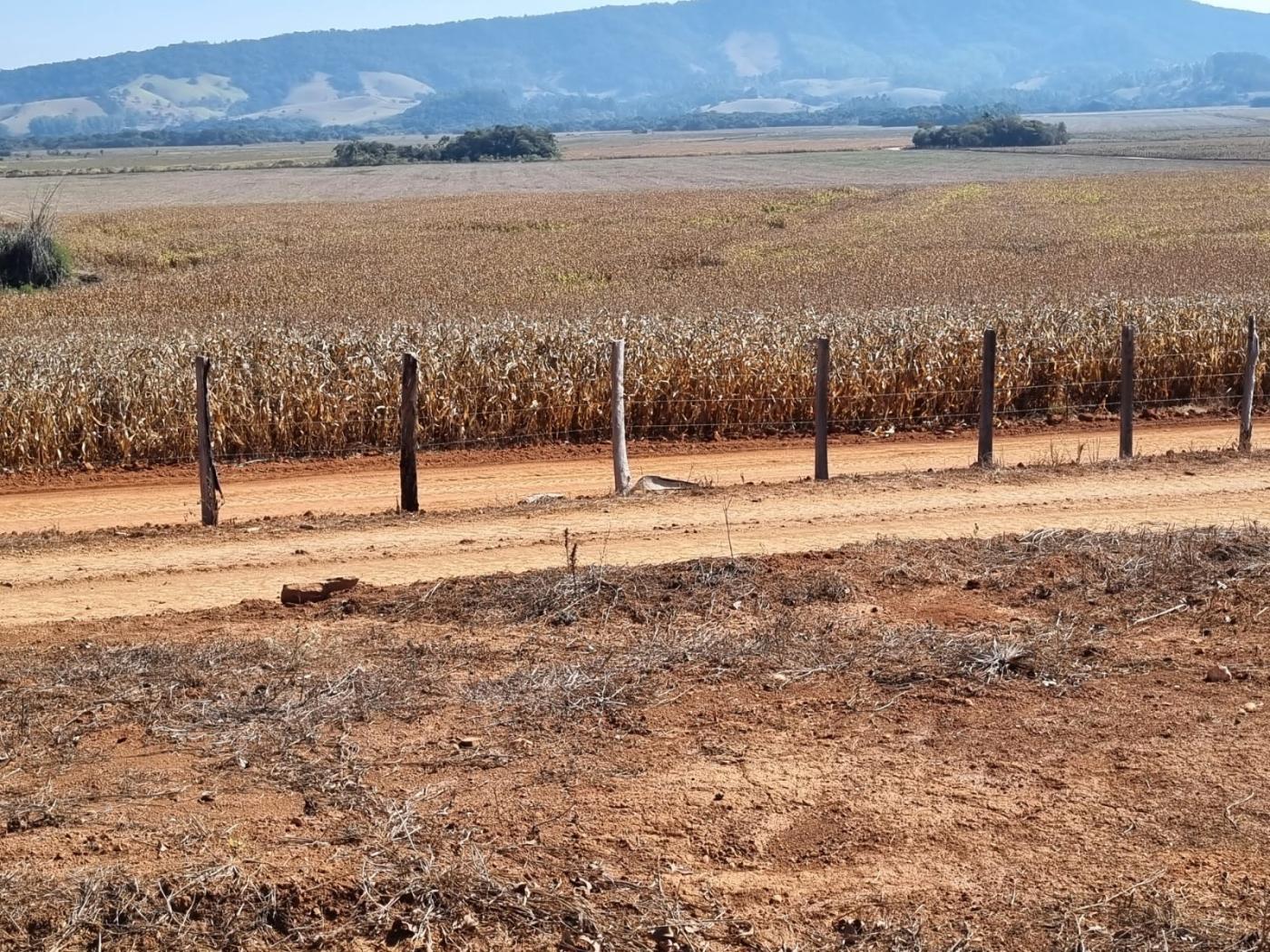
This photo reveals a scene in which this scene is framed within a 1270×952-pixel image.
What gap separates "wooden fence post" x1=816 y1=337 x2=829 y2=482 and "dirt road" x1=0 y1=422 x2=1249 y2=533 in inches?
21.4

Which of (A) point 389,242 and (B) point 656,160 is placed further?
(B) point 656,160

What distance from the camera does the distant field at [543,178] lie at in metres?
85.7


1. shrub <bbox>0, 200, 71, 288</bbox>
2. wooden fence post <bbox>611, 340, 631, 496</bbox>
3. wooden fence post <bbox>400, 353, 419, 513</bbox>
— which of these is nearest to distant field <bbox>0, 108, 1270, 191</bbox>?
shrub <bbox>0, 200, 71, 288</bbox>

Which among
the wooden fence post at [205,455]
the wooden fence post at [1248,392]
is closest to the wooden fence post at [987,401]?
the wooden fence post at [1248,392]

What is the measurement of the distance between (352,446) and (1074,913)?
45.2ft

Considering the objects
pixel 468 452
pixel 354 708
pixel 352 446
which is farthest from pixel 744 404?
pixel 354 708

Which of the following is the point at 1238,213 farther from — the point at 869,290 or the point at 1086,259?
the point at 869,290

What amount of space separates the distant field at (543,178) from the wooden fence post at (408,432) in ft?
197

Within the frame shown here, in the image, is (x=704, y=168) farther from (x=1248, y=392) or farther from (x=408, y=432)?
(x=408, y=432)

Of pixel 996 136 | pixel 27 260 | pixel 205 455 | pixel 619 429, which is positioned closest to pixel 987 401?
pixel 619 429

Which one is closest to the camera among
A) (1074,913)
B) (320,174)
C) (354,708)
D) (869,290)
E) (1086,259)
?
(1074,913)

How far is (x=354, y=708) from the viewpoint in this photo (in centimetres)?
733

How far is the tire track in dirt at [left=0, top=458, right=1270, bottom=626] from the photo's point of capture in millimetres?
11148

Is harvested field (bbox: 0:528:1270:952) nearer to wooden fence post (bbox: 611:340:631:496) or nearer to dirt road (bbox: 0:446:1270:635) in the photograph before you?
dirt road (bbox: 0:446:1270:635)
